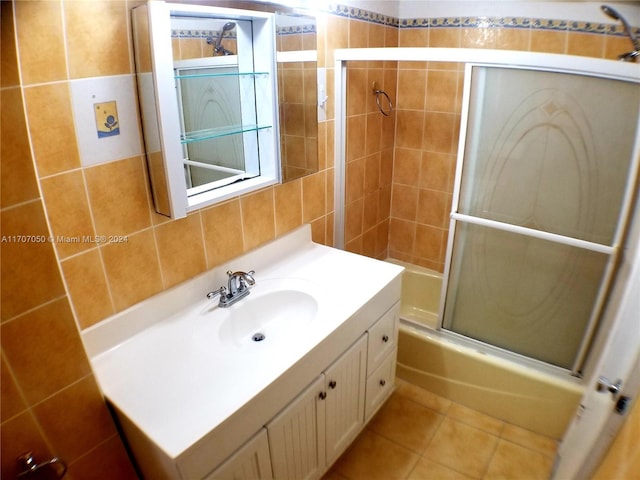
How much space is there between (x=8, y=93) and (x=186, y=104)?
58 cm

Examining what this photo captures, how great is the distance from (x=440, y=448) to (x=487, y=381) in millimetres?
389

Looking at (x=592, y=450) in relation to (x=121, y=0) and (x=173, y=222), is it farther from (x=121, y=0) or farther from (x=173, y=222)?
(x=121, y=0)

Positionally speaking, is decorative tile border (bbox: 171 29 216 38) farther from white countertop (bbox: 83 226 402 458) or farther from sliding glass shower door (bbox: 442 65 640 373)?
sliding glass shower door (bbox: 442 65 640 373)

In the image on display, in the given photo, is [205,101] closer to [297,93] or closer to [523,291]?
[297,93]

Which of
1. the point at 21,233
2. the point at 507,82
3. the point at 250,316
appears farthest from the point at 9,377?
the point at 507,82

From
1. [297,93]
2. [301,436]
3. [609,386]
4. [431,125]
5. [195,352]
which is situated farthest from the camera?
[431,125]

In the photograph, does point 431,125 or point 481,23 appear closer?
point 481,23

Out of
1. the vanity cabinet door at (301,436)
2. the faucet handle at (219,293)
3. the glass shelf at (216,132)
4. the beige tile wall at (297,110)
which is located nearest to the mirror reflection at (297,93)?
the beige tile wall at (297,110)

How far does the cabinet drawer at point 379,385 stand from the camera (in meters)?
1.81

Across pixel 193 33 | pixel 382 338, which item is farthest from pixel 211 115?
pixel 382 338

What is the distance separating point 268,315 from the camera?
1635 mm

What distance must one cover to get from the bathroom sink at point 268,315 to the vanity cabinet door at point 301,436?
23cm

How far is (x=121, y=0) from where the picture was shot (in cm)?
111

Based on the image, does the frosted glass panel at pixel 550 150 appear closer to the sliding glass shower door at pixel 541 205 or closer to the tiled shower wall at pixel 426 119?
the sliding glass shower door at pixel 541 205
